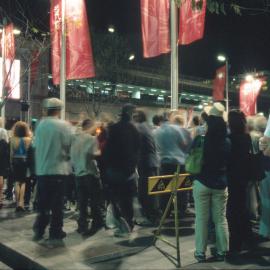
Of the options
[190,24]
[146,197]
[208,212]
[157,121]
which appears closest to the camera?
[208,212]

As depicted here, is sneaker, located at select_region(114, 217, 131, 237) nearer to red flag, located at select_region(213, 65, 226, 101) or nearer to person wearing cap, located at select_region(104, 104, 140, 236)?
person wearing cap, located at select_region(104, 104, 140, 236)

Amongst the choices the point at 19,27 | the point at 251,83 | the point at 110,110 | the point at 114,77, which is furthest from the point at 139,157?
the point at 110,110

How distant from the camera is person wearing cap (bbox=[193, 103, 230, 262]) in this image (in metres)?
5.54

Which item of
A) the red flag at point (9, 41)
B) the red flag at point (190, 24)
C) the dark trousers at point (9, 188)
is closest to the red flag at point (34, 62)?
the red flag at point (9, 41)

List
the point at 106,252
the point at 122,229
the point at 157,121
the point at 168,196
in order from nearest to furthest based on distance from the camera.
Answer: the point at 106,252
the point at 122,229
the point at 168,196
the point at 157,121

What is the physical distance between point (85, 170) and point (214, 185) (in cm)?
280

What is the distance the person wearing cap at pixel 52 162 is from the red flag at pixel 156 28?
12.0 ft

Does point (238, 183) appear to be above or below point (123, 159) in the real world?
below

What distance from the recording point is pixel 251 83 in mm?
24781

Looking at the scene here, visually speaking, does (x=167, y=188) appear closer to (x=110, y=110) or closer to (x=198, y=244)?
(x=198, y=244)

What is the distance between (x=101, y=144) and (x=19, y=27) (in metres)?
21.3

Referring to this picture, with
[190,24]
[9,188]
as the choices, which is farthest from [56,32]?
[190,24]

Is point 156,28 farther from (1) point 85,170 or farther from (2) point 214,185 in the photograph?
(2) point 214,185

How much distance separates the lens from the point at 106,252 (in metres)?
6.38
